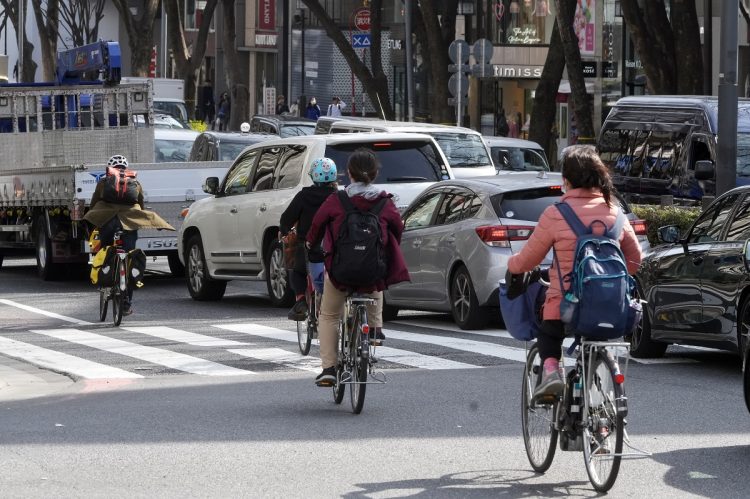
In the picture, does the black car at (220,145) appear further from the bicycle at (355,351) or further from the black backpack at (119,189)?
the bicycle at (355,351)

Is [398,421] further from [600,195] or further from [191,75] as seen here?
[191,75]

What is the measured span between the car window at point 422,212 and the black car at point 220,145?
8.51 metres

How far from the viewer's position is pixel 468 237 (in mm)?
16641

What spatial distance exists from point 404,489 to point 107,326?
10100 millimetres

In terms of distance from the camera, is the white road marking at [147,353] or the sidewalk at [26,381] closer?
the sidewalk at [26,381]

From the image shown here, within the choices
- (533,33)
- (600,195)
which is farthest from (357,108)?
(600,195)

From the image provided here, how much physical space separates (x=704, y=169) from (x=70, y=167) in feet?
26.5

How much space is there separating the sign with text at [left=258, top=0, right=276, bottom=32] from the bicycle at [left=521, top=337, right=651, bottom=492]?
72592 mm

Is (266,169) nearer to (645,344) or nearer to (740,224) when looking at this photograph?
(645,344)

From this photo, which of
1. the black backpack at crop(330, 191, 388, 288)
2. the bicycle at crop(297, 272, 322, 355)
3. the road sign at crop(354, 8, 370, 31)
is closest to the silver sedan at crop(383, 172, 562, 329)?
the bicycle at crop(297, 272, 322, 355)

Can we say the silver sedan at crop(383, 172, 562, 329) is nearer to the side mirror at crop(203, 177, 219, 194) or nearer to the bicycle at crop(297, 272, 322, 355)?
the bicycle at crop(297, 272, 322, 355)

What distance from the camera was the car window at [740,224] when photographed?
42.9 ft

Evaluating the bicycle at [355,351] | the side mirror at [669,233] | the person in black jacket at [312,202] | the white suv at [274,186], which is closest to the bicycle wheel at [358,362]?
the bicycle at [355,351]

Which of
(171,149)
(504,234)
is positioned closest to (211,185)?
(504,234)
